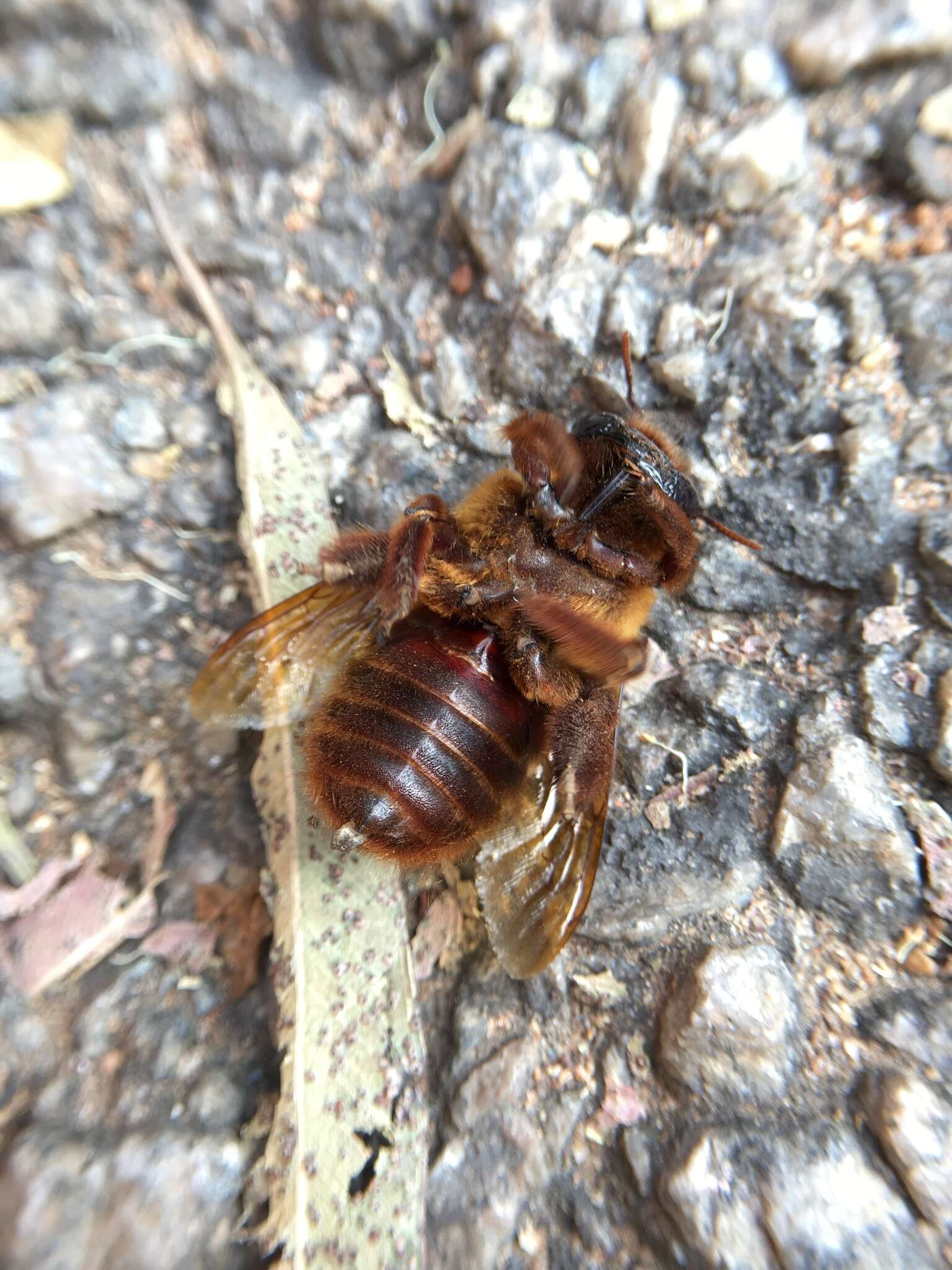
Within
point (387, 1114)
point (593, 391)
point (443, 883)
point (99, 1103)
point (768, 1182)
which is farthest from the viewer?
point (593, 391)

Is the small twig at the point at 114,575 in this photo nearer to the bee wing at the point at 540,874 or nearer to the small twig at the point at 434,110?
the bee wing at the point at 540,874

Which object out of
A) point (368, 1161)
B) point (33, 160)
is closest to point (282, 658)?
point (368, 1161)

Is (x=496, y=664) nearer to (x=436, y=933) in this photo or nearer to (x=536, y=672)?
(x=536, y=672)

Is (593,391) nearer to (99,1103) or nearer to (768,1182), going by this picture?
(768,1182)

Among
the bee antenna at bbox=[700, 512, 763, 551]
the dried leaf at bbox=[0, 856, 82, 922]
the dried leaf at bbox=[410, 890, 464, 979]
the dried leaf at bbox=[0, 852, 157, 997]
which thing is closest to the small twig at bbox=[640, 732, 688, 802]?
the bee antenna at bbox=[700, 512, 763, 551]

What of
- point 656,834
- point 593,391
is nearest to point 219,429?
point 593,391

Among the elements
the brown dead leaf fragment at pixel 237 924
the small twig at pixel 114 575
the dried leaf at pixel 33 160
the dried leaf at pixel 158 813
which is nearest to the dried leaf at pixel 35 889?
the dried leaf at pixel 158 813
